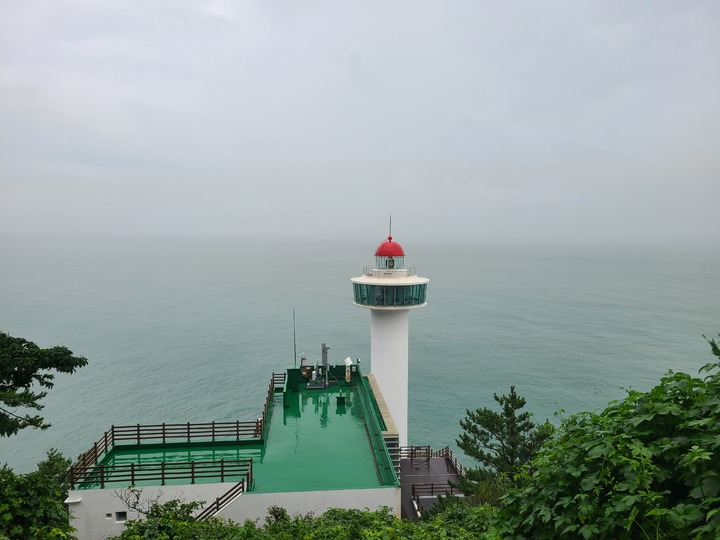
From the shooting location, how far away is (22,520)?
8.34m

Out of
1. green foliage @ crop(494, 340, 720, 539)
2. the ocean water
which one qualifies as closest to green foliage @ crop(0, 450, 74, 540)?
green foliage @ crop(494, 340, 720, 539)

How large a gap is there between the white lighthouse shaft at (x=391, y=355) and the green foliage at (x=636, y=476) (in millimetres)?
19390

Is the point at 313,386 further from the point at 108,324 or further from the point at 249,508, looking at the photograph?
the point at 108,324

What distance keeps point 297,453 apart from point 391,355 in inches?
392

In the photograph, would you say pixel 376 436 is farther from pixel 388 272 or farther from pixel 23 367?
pixel 388 272

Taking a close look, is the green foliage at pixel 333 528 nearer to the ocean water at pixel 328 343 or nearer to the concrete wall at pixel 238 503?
the concrete wall at pixel 238 503

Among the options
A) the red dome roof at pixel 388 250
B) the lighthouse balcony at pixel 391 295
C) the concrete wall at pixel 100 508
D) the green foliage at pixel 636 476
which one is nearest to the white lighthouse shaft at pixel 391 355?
the lighthouse balcony at pixel 391 295

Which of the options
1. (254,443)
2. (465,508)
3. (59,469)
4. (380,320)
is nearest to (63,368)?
(254,443)

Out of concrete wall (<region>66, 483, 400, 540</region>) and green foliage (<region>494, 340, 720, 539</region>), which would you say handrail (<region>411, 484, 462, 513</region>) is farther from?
green foliage (<region>494, 340, 720, 539</region>)

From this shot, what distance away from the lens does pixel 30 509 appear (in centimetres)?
837

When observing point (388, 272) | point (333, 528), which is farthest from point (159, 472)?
point (388, 272)

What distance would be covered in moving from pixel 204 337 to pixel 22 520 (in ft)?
198

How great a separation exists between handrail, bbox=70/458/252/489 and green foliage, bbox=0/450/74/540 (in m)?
4.52

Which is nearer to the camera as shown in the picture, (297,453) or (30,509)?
(30,509)
